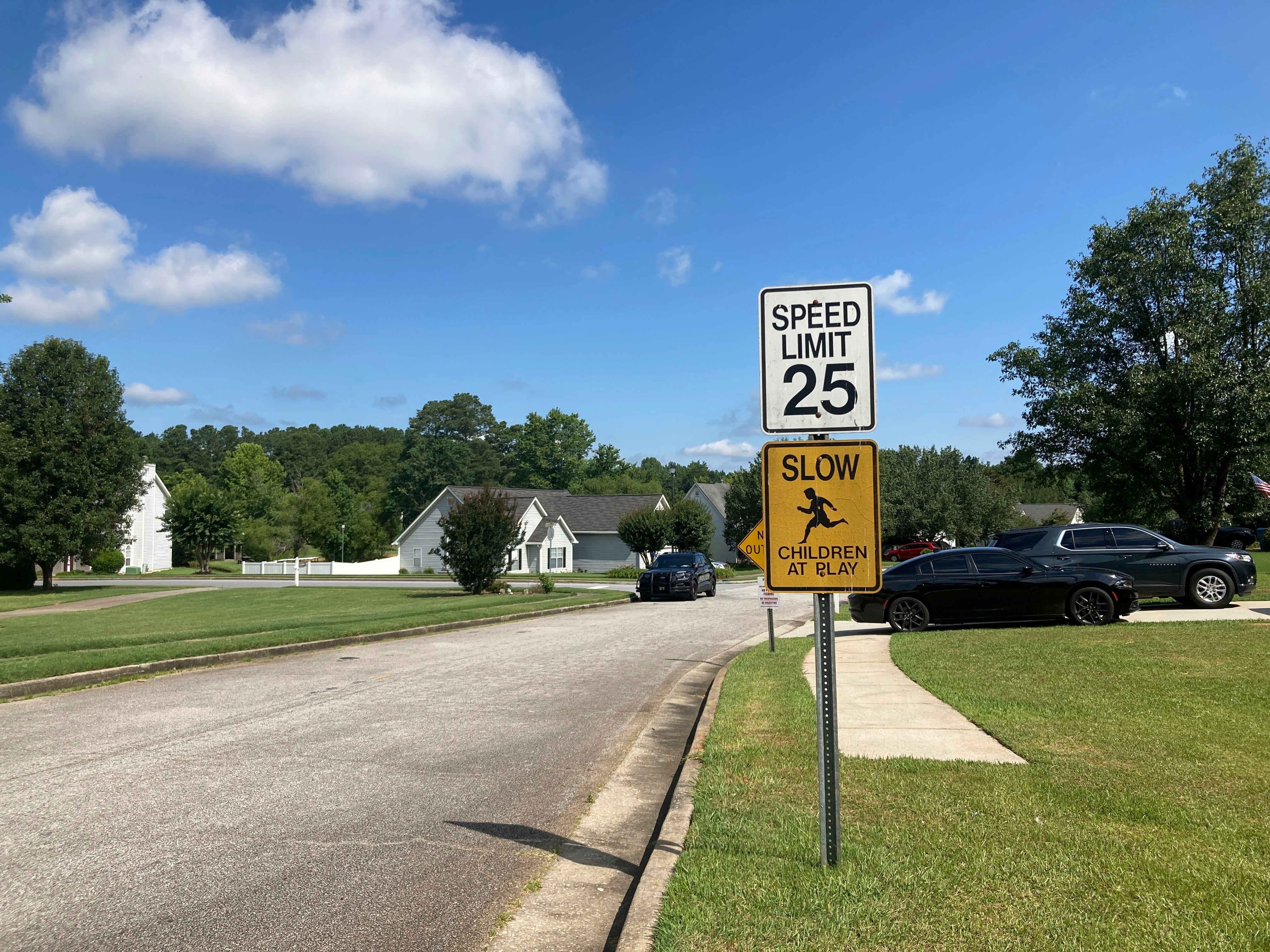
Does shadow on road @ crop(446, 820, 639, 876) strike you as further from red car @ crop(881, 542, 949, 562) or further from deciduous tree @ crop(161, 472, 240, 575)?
deciduous tree @ crop(161, 472, 240, 575)

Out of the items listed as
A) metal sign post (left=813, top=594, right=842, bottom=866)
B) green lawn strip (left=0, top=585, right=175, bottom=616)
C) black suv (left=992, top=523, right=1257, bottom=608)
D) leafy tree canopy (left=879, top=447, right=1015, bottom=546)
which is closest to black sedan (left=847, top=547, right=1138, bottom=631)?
black suv (left=992, top=523, right=1257, bottom=608)

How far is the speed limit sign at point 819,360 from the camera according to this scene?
4711 millimetres

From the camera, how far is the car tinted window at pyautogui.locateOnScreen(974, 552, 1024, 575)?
15.9m

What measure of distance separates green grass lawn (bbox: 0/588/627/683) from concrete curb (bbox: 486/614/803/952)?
28.4ft

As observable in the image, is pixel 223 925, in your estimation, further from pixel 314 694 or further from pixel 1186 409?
pixel 1186 409

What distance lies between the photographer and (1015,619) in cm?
1584

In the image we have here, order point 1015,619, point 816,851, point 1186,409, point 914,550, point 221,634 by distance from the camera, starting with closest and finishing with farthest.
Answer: point 816,851
point 1015,619
point 221,634
point 1186,409
point 914,550

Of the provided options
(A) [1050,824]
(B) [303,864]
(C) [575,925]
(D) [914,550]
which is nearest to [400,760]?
(B) [303,864]

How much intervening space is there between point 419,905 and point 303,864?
0.97m

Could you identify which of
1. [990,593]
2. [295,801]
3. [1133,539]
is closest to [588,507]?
[1133,539]

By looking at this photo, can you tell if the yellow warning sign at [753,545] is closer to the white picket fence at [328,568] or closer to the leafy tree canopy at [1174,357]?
the leafy tree canopy at [1174,357]

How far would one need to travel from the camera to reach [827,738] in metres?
4.54

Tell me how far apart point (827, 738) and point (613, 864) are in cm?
163

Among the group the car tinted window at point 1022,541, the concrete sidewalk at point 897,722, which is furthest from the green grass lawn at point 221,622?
the car tinted window at point 1022,541
